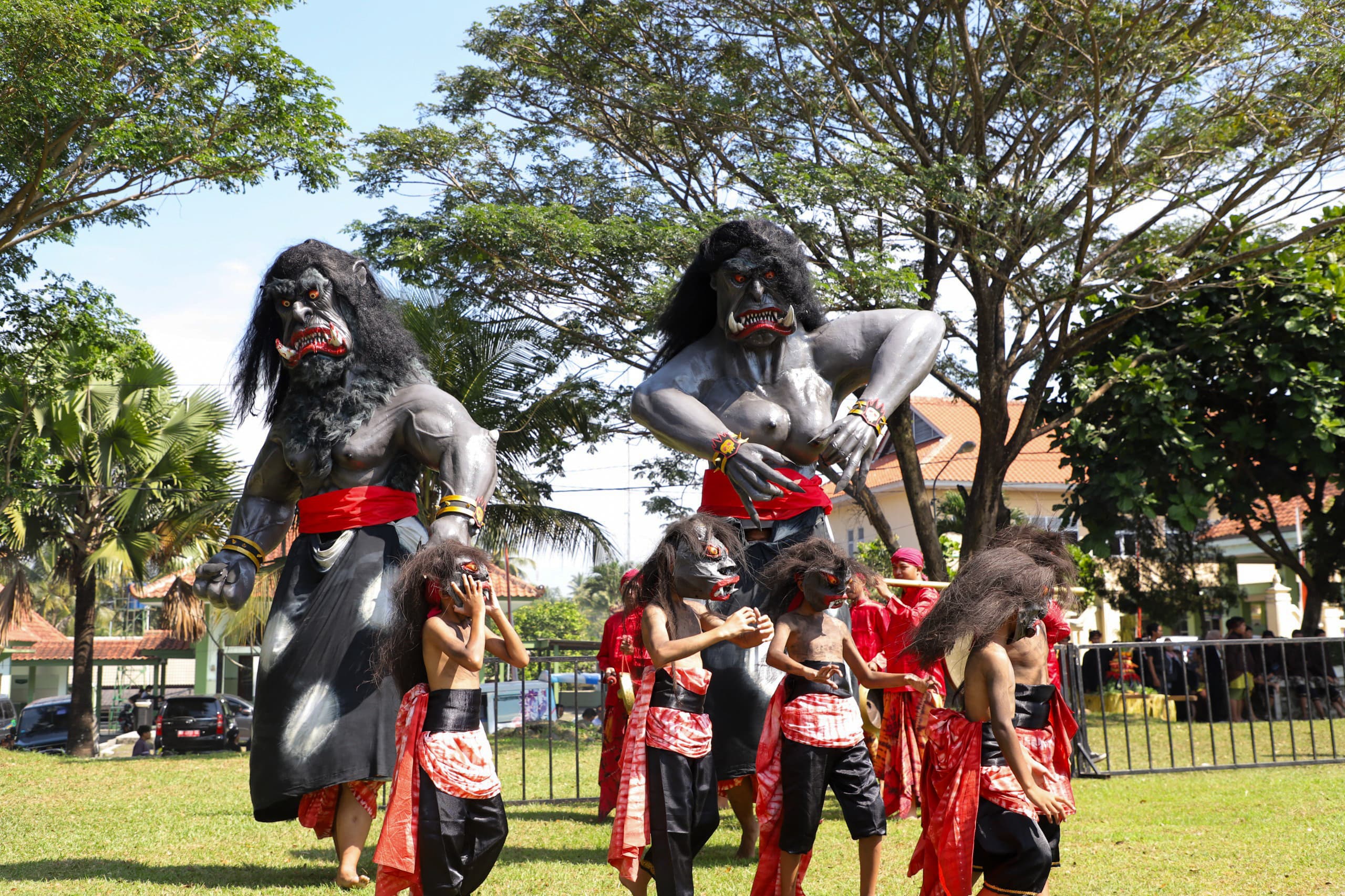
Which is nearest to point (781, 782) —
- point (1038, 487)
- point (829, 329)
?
point (829, 329)

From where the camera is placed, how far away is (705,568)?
3609 millimetres

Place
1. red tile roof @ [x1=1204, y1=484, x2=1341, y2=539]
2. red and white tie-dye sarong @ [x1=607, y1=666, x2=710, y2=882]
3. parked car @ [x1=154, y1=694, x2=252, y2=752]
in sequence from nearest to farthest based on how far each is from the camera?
red and white tie-dye sarong @ [x1=607, y1=666, x2=710, y2=882] → parked car @ [x1=154, y1=694, x2=252, y2=752] → red tile roof @ [x1=1204, y1=484, x2=1341, y2=539]

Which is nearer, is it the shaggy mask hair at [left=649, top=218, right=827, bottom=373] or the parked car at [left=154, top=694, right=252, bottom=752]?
the shaggy mask hair at [left=649, top=218, right=827, bottom=373]

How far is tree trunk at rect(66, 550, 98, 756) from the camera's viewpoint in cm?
1644

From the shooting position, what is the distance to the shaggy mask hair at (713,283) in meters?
3.88

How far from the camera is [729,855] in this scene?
5816 millimetres

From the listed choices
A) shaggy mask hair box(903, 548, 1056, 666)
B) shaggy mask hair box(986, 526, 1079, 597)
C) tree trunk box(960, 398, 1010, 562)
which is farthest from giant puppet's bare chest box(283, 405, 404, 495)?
tree trunk box(960, 398, 1010, 562)

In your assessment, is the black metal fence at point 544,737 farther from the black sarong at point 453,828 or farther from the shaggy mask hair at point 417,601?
the black sarong at point 453,828

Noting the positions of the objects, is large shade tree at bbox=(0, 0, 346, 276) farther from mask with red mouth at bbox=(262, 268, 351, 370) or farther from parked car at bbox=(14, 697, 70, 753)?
parked car at bbox=(14, 697, 70, 753)

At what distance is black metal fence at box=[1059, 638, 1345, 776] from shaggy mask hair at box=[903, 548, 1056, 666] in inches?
174

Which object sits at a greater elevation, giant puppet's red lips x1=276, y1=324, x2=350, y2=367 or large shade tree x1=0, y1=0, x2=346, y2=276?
large shade tree x1=0, y1=0, x2=346, y2=276

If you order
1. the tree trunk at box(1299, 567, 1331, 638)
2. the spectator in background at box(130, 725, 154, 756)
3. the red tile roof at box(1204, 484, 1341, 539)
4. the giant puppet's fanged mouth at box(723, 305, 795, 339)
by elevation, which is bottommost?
the spectator in background at box(130, 725, 154, 756)

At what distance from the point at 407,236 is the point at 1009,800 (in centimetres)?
959

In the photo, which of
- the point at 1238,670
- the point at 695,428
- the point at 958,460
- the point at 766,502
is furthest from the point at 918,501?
the point at 958,460
